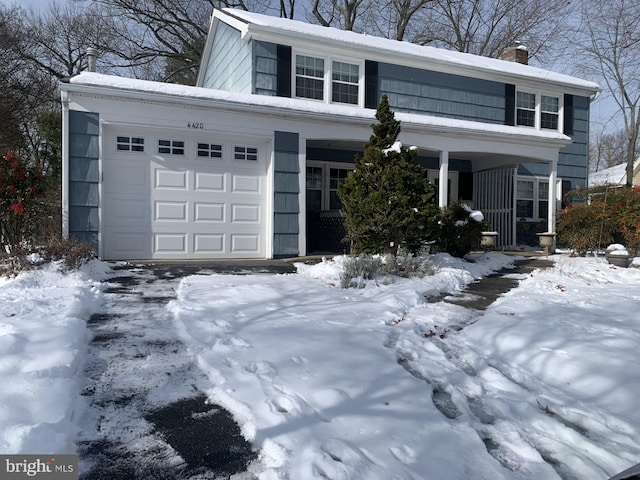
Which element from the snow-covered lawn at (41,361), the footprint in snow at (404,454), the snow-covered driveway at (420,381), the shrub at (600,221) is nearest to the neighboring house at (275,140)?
the shrub at (600,221)

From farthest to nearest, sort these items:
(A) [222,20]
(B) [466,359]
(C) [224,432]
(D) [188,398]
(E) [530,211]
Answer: (E) [530,211] → (A) [222,20] → (B) [466,359] → (D) [188,398] → (C) [224,432]

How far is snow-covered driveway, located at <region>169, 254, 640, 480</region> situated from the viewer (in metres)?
2.15

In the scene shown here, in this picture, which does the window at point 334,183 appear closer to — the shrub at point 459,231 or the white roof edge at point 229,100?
the white roof edge at point 229,100

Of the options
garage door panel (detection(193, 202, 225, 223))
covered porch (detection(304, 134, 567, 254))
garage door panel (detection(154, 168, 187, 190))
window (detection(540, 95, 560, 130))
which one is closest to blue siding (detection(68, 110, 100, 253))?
garage door panel (detection(154, 168, 187, 190))

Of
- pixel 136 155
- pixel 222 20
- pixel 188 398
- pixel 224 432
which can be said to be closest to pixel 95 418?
pixel 188 398

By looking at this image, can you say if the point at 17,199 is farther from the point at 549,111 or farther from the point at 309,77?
the point at 549,111

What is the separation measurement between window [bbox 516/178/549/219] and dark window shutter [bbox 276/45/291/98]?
7.82 m

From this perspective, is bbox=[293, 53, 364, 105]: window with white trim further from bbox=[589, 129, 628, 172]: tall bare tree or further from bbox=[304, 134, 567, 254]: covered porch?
bbox=[589, 129, 628, 172]: tall bare tree

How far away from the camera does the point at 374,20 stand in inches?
848

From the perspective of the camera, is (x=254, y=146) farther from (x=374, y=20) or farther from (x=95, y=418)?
(x=374, y=20)

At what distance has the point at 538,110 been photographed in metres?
13.5

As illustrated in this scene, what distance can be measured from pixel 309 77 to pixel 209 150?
3.58 metres

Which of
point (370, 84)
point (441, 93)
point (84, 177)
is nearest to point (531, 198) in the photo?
point (441, 93)

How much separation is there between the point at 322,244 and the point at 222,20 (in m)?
6.98
